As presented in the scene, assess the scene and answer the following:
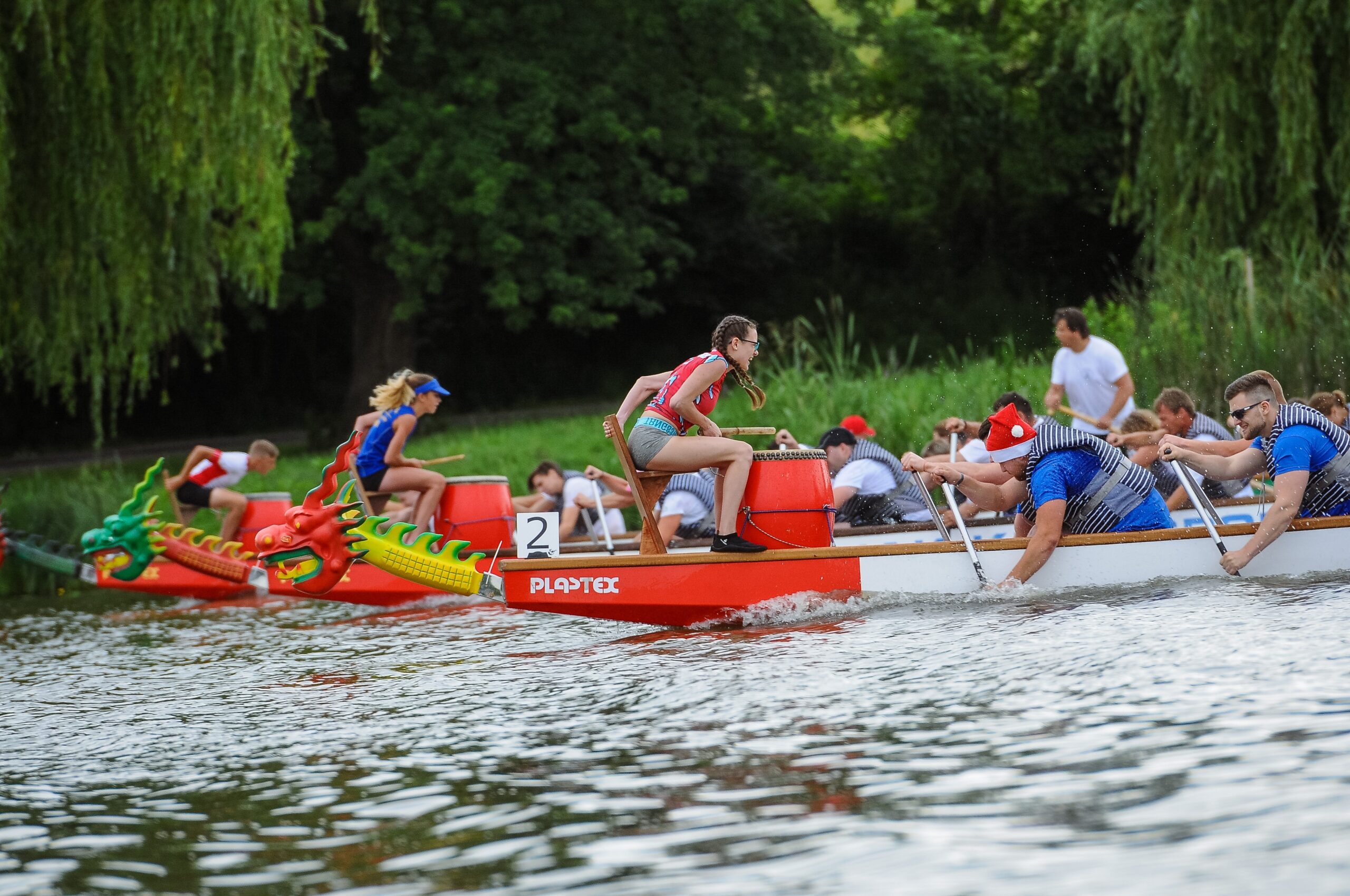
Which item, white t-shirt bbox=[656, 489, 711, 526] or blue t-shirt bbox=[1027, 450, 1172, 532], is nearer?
blue t-shirt bbox=[1027, 450, 1172, 532]

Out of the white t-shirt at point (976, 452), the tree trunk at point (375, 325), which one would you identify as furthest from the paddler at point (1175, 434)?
the tree trunk at point (375, 325)

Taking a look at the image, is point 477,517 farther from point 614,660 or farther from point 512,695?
point 512,695

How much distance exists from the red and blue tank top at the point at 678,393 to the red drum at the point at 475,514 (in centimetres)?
361

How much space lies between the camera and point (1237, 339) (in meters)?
14.0

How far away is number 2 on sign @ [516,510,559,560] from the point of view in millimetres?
8844

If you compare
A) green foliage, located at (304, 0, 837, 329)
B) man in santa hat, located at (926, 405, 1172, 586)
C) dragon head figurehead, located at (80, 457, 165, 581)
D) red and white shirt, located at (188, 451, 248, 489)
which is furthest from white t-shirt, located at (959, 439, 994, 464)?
green foliage, located at (304, 0, 837, 329)

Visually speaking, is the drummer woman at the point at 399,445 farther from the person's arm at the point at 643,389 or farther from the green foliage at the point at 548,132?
the green foliage at the point at 548,132

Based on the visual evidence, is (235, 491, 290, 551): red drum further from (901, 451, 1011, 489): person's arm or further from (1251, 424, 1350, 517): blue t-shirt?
(1251, 424, 1350, 517): blue t-shirt

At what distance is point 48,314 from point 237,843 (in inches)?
365

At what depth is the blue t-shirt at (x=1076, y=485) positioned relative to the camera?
831 cm

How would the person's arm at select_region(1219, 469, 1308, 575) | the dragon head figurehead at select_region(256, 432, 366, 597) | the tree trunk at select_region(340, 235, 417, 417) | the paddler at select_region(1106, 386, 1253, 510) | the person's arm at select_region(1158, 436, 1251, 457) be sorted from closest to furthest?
1. the person's arm at select_region(1219, 469, 1308, 575)
2. the dragon head figurehead at select_region(256, 432, 366, 597)
3. the person's arm at select_region(1158, 436, 1251, 457)
4. the paddler at select_region(1106, 386, 1253, 510)
5. the tree trunk at select_region(340, 235, 417, 417)

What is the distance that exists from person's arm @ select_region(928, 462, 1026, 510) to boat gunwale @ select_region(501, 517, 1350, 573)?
439mm

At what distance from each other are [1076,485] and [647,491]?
236 centimetres

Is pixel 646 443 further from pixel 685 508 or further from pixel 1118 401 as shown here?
pixel 1118 401
